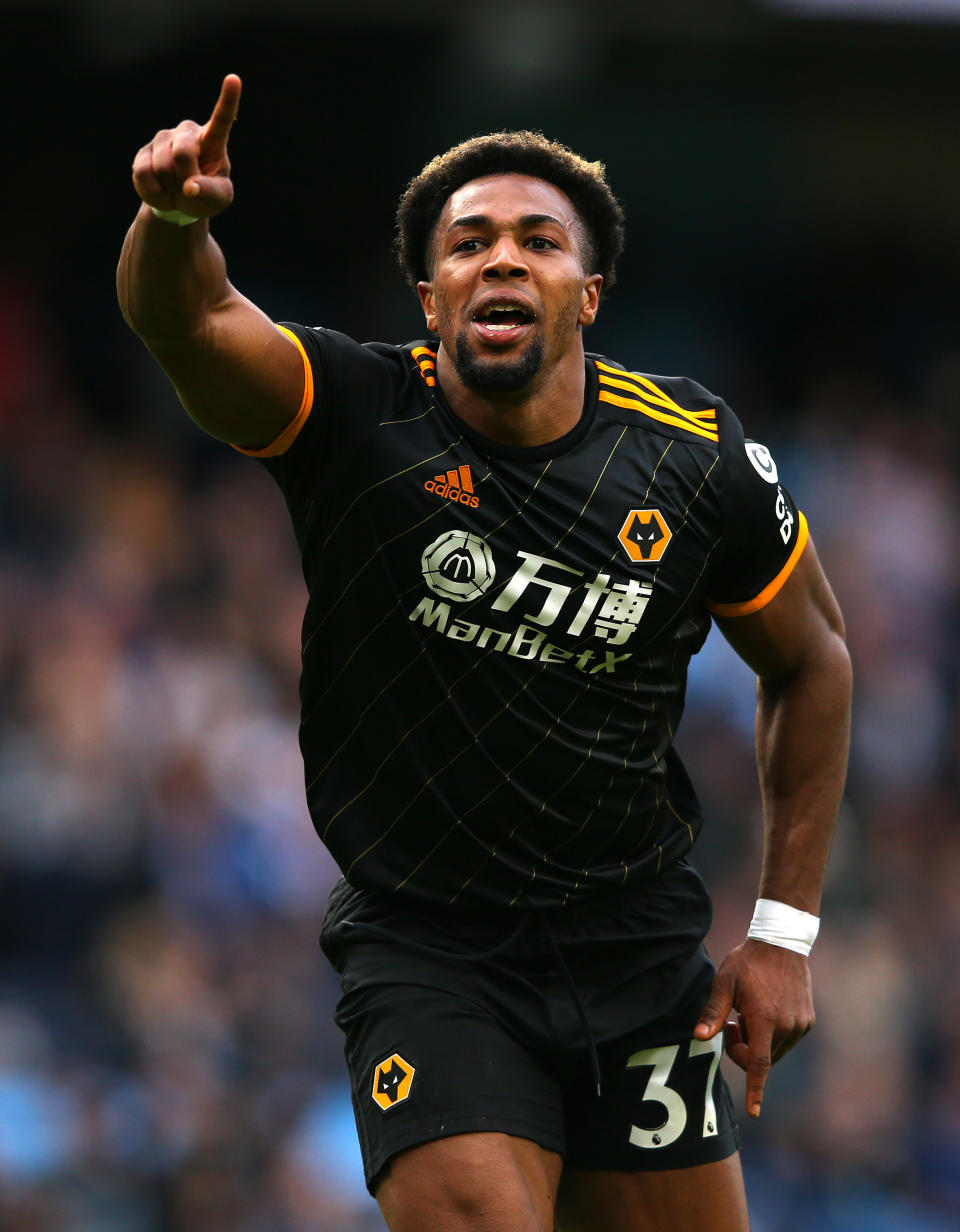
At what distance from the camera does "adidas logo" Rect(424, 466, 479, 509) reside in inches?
158

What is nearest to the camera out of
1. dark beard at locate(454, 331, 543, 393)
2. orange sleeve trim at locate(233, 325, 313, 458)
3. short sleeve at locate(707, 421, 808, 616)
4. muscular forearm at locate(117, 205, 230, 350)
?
muscular forearm at locate(117, 205, 230, 350)

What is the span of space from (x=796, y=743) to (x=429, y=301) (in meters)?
1.45

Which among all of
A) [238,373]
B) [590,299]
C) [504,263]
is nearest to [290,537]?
[590,299]

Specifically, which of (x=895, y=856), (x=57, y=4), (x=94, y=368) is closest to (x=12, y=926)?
(x=94, y=368)

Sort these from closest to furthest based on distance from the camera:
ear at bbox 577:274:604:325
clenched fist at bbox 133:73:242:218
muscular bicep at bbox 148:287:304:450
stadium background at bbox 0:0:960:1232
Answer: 1. clenched fist at bbox 133:73:242:218
2. muscular bicep at bbox 148:287:304:450
3. ear at bbox 577:274:604:325
4. stadium background at bbox 0:0:960:1232

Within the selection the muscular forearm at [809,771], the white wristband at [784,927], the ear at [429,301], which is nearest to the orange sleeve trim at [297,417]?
the ear at [429,301]

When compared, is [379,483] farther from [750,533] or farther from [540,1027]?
[540,1027]

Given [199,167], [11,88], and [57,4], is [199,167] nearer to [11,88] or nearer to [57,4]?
[57,4]

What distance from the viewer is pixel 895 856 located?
10805 millimetres

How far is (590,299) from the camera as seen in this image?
4.60 meters

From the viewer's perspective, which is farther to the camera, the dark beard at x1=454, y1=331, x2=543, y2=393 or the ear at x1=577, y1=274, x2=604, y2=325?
the ear at x1=577, y1=274, x2=604, y2=325

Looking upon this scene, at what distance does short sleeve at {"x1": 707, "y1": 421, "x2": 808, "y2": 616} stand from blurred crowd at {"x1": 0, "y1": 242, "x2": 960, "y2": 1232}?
4.98 metres

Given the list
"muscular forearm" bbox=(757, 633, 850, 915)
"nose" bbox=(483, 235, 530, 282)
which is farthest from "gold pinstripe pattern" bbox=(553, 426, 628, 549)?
"muscular forearm" bbox=(757, 633, 850, 915)

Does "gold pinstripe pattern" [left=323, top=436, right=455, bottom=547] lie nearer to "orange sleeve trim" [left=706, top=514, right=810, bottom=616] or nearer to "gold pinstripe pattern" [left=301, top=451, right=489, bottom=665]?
"gold pinstripe pattern" [left=301, top=451, right=489, bottom=665]
